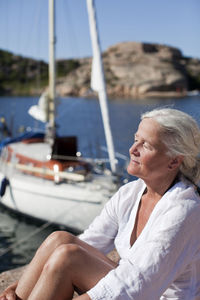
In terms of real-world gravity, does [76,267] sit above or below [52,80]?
above

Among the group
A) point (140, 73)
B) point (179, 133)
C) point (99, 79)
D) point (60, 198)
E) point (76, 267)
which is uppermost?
point (179, 133)

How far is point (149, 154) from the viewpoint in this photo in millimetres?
1665

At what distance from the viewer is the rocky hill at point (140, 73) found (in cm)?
8194

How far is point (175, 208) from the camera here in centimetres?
151

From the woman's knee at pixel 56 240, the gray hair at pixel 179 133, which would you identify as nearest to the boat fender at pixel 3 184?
the woman's knee at pixel 56 240

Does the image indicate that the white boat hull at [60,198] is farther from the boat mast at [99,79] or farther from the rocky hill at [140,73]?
the rocky hill at [140,73]

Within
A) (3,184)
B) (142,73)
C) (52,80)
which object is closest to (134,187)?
(3,184)

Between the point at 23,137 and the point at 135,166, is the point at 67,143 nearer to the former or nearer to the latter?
the point at 23,137

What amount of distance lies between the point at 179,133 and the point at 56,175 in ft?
23.4

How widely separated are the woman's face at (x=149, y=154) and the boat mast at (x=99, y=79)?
20.2ft

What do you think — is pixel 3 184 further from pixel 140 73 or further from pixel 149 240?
pixel 140 73

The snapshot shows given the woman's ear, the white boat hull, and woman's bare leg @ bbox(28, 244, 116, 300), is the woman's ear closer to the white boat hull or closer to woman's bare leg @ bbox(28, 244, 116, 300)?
woman's bare leg @ bbox(28, 244, 116, 300)

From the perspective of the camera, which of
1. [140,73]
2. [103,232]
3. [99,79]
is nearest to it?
[103,232]

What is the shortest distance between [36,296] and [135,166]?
0.65m
